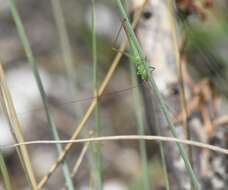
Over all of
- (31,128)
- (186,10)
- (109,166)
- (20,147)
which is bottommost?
(109,166)

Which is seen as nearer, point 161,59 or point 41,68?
point 161,59

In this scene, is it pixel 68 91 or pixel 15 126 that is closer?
pixel 15 126

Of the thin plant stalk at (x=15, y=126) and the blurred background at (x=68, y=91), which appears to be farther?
the blurred background at (x=68, y=91)

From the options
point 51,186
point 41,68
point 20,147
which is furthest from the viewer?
point 41,68

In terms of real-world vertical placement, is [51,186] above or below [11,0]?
below

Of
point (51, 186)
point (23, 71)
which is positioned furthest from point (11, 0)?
point (23, 71)

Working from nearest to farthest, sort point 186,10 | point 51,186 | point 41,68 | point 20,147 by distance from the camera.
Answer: point 20,147
point 186,10
point 51,186
point 41,68

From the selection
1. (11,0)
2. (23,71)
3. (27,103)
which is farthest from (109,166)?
(11,0)

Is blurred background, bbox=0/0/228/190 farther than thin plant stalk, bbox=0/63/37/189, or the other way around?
blurred background, bbox=0/0/228/190

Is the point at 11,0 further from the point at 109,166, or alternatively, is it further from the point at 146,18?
the point at 109,166

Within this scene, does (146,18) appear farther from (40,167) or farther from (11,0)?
(40,167)
